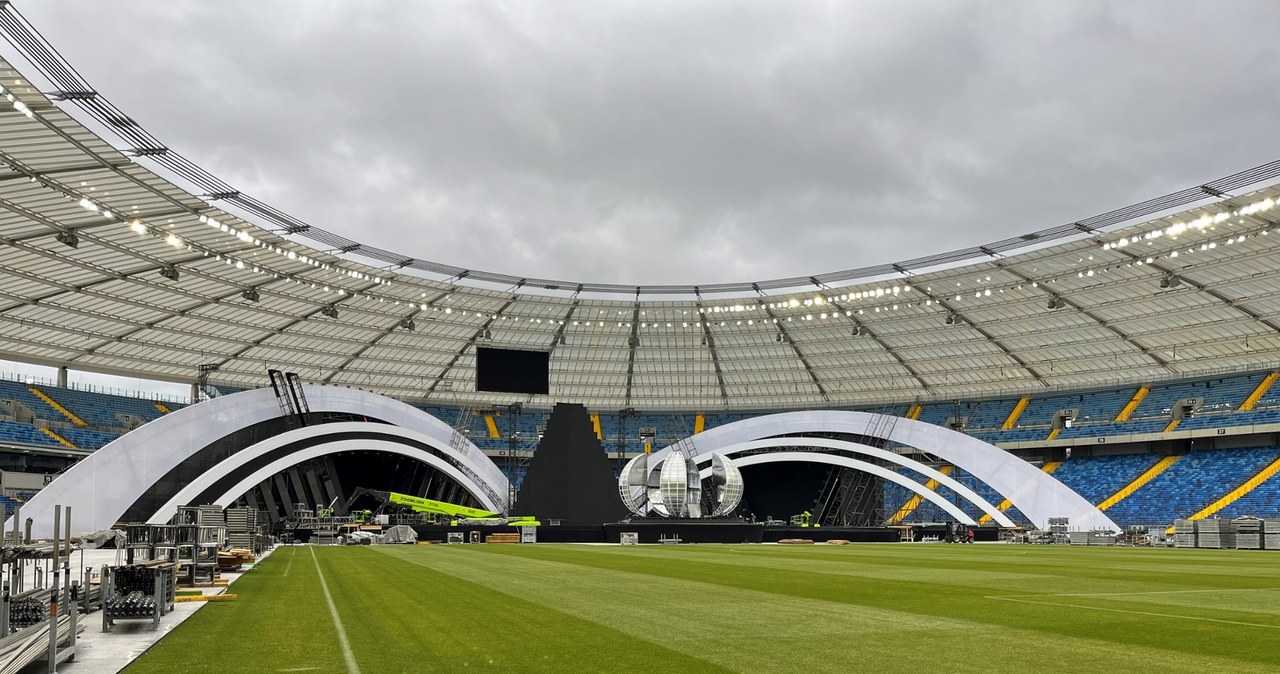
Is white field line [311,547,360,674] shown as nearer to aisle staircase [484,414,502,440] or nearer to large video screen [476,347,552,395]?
large video screen [476,347,552,395]

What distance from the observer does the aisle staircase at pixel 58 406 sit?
73125 millimetres

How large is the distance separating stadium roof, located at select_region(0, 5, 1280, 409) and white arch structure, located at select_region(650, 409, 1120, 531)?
8.40 m

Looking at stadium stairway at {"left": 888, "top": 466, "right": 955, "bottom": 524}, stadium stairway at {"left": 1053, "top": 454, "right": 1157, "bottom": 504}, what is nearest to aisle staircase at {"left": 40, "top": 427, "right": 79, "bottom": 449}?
stadium stairway at {"left": 888, "top": 466, "right": 955, "bottom": 524}

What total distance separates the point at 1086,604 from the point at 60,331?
237 ft

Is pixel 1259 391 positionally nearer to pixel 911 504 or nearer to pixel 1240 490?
pixel 1240 490

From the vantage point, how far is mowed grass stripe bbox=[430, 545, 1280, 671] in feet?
37.6

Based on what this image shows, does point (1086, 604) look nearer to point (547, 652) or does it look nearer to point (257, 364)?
point (547, 652)

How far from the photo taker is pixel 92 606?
1706cm

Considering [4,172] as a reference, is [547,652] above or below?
below

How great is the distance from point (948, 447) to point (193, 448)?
52404 millimetres

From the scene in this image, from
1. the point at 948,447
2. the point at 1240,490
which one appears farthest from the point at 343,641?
the point at 1240,490

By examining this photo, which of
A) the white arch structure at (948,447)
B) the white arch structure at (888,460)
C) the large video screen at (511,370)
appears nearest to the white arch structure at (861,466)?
the white arch structure at (888,460)

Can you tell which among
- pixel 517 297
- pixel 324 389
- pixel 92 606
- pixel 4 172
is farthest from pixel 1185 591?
pixel 517 297

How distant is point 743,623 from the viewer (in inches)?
560
